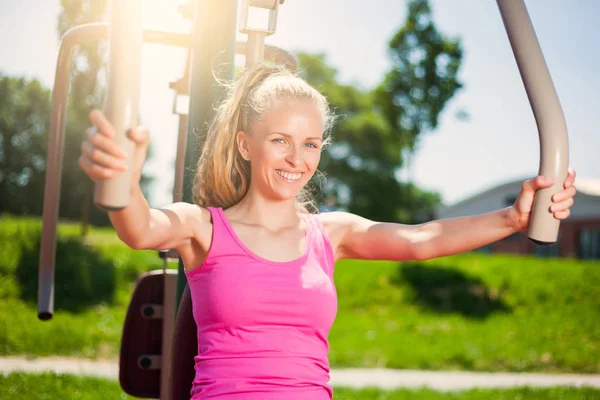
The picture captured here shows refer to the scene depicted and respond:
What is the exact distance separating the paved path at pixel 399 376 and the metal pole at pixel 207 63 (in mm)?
2941

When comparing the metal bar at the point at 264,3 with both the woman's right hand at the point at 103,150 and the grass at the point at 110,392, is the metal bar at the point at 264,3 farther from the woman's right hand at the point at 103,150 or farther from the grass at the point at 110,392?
the grass at the point at 110,392

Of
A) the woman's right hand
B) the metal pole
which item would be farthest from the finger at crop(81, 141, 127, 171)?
the metal pole

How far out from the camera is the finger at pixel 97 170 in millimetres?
1118

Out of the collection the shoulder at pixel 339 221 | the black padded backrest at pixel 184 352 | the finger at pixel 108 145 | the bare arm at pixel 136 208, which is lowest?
the black padded backrest at pixel 184 352

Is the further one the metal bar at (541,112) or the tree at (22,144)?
the tree at (22,144)

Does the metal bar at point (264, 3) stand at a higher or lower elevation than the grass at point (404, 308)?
higher

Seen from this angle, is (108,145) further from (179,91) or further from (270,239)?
(179,91)

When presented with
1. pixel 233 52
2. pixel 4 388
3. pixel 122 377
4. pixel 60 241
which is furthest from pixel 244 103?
pixel 60 241

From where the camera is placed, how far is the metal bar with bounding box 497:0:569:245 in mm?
1536

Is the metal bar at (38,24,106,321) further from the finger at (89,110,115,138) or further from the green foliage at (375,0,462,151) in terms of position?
the green foliage at (375,0,462,151)

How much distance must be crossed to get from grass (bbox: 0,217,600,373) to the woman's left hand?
170 inches

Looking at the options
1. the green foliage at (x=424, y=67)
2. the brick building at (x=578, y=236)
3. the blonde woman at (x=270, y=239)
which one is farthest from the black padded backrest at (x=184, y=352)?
the brick building at (x=578, y=236)

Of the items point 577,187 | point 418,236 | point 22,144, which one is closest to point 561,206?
point 418,236

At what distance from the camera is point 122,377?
98.7 inches
